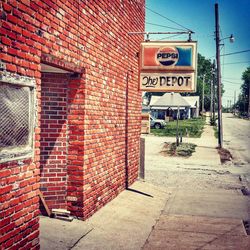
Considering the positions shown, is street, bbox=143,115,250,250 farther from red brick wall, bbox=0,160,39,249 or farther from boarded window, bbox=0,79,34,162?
boarded window, bbox=0,79,34,162

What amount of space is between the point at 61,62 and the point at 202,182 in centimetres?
759

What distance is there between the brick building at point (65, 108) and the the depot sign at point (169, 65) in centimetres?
68

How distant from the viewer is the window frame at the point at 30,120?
135 inches

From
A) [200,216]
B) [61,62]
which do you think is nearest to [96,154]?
[61,62]

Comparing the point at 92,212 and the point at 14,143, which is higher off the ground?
the point at 14,143

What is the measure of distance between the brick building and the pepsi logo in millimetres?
931

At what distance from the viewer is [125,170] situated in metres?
8.34

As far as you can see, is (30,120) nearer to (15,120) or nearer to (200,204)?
(15,120)

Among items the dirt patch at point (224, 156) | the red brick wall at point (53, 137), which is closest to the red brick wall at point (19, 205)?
the red brick wall at point (53, 137)

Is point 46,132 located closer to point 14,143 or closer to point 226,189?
point 14,143

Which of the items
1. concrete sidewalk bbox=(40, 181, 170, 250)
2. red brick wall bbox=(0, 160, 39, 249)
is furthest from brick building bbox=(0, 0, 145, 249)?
concrete sidewalk bbox=(40, 181, 170, 250)

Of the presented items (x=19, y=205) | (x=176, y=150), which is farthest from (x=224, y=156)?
(x=19, y=205)

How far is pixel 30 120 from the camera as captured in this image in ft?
13.0

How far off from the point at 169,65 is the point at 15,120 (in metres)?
4.24
